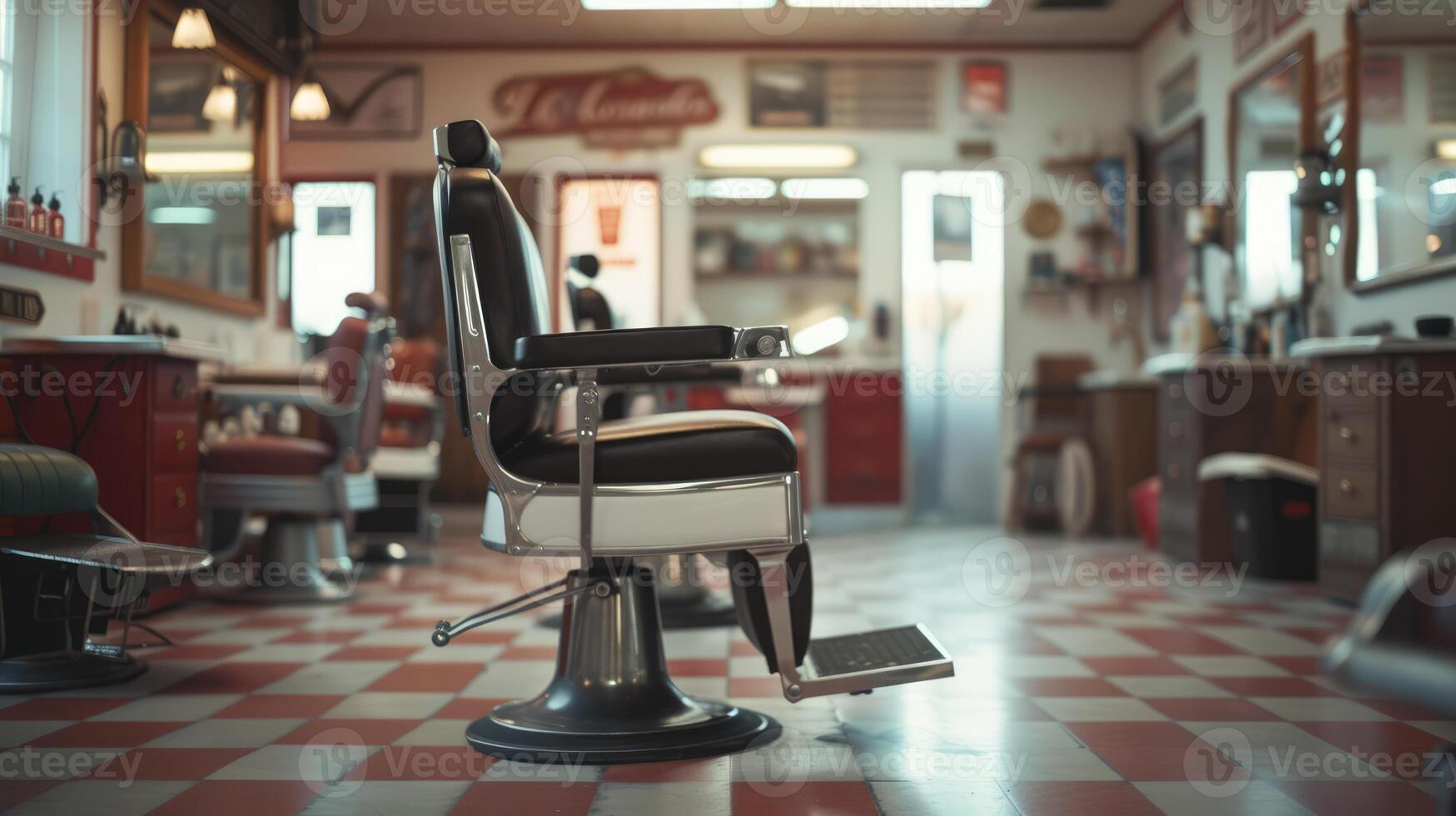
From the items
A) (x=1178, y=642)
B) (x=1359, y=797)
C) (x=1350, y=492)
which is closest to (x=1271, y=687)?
(x=1178, y=642)

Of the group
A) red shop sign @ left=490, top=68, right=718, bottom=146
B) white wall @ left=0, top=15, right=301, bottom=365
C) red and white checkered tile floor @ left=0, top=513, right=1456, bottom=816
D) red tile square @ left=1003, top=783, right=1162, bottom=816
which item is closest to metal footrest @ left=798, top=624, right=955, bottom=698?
red and white checkered tile floor @ left=0, top=513, right=1456, bottom=816

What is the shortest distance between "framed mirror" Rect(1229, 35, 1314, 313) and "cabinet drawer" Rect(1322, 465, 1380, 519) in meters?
1.53

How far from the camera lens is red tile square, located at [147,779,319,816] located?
5.24ft

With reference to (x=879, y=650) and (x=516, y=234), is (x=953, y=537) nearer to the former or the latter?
(x=879, y=650)

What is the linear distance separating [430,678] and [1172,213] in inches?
224

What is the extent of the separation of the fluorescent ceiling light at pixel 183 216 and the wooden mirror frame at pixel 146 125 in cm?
14

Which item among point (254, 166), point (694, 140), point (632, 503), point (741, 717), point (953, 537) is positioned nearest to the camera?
point (632, 503)

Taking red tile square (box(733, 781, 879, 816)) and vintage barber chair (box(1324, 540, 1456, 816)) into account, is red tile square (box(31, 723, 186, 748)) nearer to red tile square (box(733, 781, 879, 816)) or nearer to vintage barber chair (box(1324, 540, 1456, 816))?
red tile square (box(733, 781, 879, 816))

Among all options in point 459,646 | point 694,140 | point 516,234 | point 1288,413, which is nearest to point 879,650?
point 516,234

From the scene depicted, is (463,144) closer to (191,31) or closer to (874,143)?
(191,31)

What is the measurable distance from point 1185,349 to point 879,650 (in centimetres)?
390

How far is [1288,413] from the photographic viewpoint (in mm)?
4832

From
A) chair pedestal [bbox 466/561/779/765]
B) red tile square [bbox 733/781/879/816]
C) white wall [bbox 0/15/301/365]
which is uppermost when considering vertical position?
white wall [bbox 0/15/301/365]

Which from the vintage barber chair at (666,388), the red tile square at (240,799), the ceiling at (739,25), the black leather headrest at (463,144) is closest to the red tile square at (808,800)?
the red tile square at (240,799)
